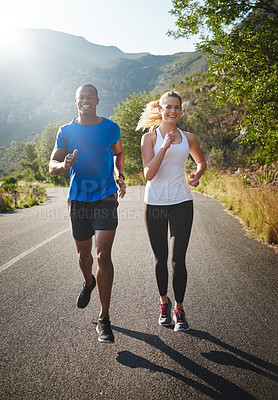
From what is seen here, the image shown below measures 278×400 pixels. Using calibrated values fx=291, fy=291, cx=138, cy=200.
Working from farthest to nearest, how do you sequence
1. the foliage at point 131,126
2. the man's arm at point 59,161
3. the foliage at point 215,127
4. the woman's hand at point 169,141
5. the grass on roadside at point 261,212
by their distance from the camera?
the foliage at point 131,126 → the foliage at point 215,127 → the grass on roadside at point 261,212 → the woman's hand at point 169,141 → the man's arm at point 59,161

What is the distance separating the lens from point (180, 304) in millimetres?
2902

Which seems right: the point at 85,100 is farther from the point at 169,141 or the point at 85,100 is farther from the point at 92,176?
the point at 169,141

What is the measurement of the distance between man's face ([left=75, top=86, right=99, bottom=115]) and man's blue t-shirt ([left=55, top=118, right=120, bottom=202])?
159 millimetres

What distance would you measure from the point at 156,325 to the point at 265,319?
1.13 m

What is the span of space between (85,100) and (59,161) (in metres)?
0.68

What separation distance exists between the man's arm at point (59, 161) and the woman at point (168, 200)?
0.72 meters

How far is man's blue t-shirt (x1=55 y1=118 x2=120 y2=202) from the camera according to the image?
9.73 feet

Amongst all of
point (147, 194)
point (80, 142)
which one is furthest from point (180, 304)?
point (80, 142)

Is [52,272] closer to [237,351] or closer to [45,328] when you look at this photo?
[45,328]

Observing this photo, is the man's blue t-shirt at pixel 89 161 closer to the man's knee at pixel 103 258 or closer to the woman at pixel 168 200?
the woman at pixel 168 200

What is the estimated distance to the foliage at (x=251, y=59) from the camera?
274 inches

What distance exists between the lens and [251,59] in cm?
720

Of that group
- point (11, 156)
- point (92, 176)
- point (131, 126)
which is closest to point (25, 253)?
point (92, 176)

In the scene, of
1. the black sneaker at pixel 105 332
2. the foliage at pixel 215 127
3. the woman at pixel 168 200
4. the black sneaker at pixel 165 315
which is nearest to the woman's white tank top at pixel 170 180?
the woman at pixel 168 200
